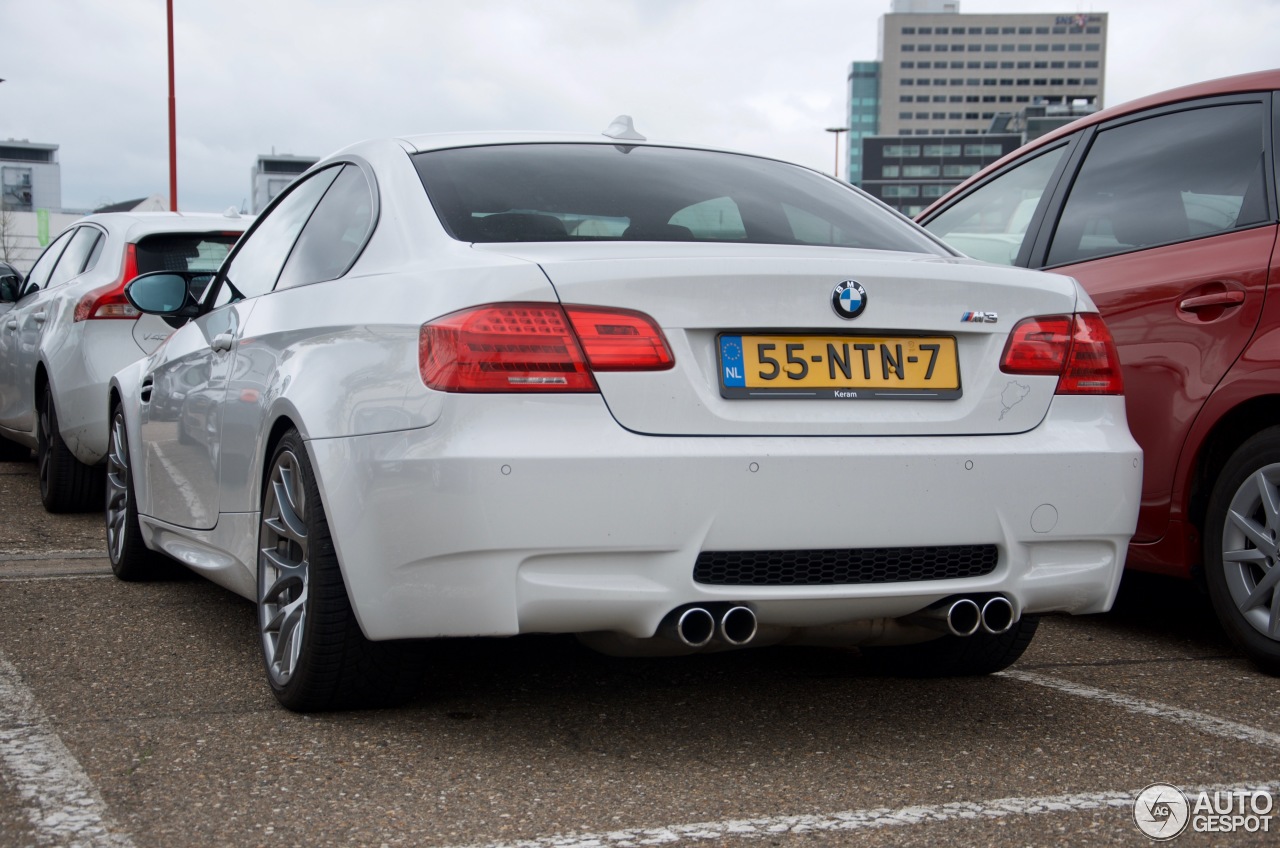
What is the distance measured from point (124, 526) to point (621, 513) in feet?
10.2

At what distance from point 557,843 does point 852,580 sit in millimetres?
873

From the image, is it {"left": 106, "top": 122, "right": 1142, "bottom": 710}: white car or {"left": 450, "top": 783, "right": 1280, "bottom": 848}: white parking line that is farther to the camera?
{"left": 106, "top": 122, "right": 1142, "bottom": 710}: white car

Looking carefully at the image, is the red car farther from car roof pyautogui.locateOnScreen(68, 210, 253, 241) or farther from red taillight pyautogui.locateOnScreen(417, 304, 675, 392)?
car roof pyautogui.locateOnScreen(68, 210, 253, 241)

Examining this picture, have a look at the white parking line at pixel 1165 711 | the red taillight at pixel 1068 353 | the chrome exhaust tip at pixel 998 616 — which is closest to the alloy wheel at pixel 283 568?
the chrome exhaust tip at pixel 998 616

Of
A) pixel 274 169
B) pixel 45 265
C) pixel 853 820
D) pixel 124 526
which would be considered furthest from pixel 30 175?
pixel 853 820

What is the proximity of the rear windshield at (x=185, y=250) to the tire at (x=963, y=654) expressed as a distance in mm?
4439

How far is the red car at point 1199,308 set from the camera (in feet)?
13.4

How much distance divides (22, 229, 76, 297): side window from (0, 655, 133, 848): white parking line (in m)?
5.28

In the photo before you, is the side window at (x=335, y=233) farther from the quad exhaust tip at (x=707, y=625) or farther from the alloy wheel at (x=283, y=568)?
the quad exhaust tip at (x=707, y=625)

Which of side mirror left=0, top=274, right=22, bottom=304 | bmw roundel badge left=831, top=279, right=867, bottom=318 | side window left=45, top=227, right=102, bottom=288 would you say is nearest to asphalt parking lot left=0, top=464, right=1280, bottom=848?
bmw roundel badge left=831, top=279, right=867, bottom=318

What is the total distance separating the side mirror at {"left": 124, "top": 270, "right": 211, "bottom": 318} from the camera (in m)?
4.94

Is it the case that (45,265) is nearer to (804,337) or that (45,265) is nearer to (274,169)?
(804,337)

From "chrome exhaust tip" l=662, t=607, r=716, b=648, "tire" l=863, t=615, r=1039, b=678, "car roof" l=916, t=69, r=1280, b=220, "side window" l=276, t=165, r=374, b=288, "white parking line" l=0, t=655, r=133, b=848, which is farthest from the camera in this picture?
"car roof" l=916, t=69, r=1280, b=220

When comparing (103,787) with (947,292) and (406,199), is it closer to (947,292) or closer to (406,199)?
(406,199)
